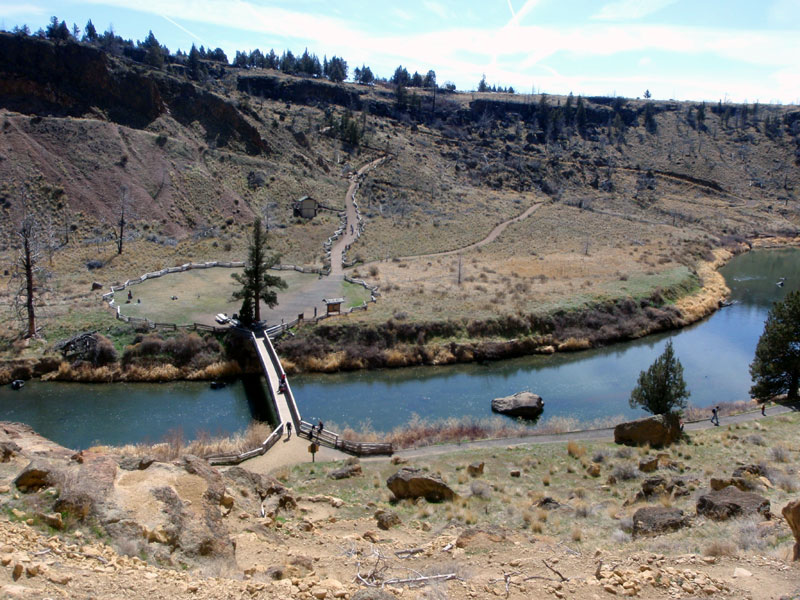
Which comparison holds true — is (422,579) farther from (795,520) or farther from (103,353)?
(103,353)

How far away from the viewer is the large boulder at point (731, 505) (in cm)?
1560

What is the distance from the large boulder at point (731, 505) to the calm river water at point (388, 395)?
1683 centimetres

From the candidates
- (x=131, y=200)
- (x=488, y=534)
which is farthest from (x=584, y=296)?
(x=131, y=200)

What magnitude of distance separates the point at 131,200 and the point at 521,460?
190 ft

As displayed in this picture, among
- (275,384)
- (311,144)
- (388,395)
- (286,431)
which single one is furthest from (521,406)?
(311,144)

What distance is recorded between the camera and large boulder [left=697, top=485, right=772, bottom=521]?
15.6 meters

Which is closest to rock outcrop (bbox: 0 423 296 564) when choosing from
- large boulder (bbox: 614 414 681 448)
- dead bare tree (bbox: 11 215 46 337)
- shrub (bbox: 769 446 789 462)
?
large boulder (bbox: 614 414 681 448)

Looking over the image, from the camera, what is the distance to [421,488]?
19859 mm

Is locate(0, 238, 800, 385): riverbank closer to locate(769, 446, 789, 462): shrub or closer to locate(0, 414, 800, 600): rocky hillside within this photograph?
locate(0, 414, 800, 600): rocky hillside

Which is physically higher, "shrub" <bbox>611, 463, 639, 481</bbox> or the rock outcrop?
the rock outcrop

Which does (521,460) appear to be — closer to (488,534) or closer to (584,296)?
(488,534)

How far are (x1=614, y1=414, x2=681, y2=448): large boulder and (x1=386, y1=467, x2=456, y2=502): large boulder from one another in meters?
10.4

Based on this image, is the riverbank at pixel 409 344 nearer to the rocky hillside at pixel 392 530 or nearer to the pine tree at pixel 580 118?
the rocky hillside at pixel 392 530

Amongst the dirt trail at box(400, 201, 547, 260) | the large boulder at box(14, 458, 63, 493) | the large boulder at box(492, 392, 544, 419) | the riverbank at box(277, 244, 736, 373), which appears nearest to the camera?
the large boulder at box(14, 458, 63, 493)
